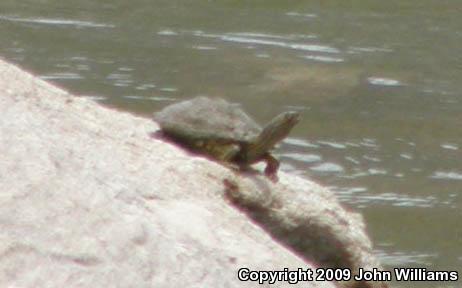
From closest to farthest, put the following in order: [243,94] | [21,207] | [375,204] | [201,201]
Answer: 1. [21,207]
2. [201,201]
3. [375,204]
4. [243,94]

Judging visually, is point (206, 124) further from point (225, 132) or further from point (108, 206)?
point (108, 206)

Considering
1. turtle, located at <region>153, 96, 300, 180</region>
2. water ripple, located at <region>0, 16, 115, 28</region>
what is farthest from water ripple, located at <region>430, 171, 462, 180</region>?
water ripple, located at <region>0, 16, 115, 28</region>

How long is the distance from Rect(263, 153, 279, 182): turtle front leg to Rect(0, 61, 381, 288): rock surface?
108 millimetres

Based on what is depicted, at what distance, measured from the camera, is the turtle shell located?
14.1 feet

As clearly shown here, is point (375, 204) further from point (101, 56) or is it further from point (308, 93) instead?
point (101, 56)

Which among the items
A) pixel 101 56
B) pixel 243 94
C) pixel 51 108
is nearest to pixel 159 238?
pixel 51 108

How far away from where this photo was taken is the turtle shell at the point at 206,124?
4312 mm

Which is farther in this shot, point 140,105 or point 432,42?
point 432,42

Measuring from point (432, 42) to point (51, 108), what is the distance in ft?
19.6

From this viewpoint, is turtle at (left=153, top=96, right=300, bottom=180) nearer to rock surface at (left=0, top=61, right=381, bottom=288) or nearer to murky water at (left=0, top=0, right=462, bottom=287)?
rock surface at (left=0, top=61, right=381, bottom=288)

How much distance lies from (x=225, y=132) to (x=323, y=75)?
4096 millimetres

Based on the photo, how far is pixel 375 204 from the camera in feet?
21.4

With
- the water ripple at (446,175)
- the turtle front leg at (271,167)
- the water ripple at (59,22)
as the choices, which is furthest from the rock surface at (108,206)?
the water ripple at (59,22)

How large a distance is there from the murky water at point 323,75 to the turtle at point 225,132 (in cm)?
169
